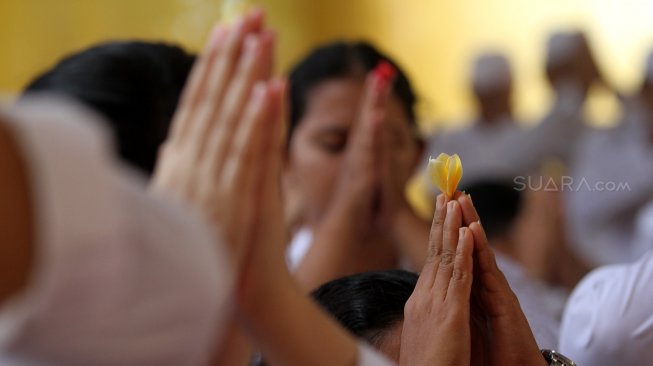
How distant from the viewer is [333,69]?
4.34 ft

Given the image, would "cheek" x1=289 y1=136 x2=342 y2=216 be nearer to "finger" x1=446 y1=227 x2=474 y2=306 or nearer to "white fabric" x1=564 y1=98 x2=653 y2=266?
"finger" x1=446 y1=227 x2=474 y2=306

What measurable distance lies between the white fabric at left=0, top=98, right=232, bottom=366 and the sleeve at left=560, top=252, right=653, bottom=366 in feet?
1.60

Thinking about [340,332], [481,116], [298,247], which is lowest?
[298,247]

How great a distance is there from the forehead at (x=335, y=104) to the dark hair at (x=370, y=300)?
440mm

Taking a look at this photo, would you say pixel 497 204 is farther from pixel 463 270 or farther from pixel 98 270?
pixel 98 270

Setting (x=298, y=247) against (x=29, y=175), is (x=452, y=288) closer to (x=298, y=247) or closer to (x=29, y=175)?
(x=29, y=175)

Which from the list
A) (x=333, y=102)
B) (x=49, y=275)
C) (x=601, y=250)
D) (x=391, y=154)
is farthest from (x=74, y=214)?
(x=601, y=250)

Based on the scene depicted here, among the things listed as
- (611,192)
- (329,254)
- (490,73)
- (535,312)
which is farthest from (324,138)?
(490,73)

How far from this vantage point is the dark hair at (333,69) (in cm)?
125

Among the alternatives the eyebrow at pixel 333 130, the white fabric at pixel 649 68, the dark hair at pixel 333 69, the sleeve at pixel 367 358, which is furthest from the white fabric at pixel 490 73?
the sleeve at pixel 367 358

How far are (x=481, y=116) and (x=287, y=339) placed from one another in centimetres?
235

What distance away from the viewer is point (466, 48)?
4.02m

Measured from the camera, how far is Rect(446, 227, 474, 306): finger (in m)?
0.66

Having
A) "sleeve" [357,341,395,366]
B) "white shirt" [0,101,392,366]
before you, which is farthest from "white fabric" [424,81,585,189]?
"white shirt" [0,101,392,366]
